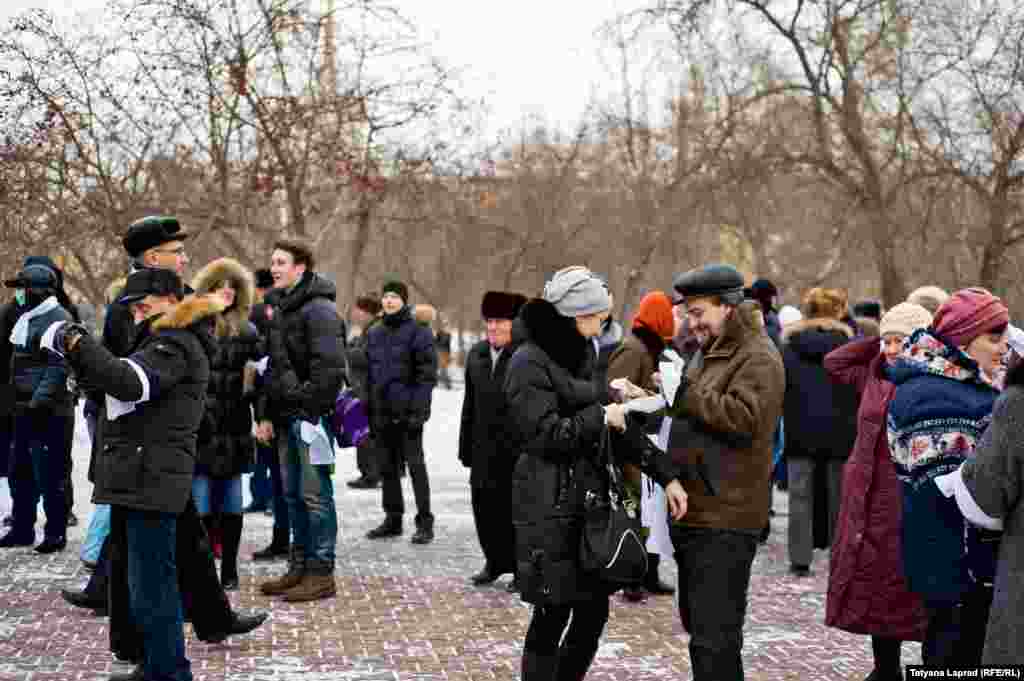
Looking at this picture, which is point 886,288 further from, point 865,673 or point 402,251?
point 402,251

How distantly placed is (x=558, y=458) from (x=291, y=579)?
3675mm

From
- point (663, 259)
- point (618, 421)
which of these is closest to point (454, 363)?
point (663, 259)

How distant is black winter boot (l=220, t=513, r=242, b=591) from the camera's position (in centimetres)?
823

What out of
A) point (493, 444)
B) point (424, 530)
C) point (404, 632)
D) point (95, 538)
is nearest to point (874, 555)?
point (404, 632)

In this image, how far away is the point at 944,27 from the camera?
14641mm

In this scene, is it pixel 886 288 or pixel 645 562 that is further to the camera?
pixel 886 288

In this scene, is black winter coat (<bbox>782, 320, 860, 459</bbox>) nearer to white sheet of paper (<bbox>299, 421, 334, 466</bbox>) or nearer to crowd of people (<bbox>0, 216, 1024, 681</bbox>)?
crowd of people (<bbox>0, 216, 1024, 681</bbox>)

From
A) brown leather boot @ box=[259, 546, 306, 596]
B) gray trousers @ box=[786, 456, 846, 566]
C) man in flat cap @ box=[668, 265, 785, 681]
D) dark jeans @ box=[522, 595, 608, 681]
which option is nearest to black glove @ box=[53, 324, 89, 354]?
dark jeans @ box=[522, 595, 608, 681]

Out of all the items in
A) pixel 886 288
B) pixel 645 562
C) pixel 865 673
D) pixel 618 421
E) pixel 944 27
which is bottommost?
pixel 865 673

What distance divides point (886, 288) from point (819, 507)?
7815mm

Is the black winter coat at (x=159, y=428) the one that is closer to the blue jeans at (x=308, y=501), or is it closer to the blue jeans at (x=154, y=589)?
the blue jeans at (x=154, y=589)

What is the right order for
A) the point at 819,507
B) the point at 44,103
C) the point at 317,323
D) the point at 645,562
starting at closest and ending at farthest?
1. the point at 645,562
2. the point at 317,323
3. the point at 819,507
4. the point at 44,103

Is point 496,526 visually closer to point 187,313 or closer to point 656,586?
point 656,586

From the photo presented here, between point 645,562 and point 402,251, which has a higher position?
point 402,251
